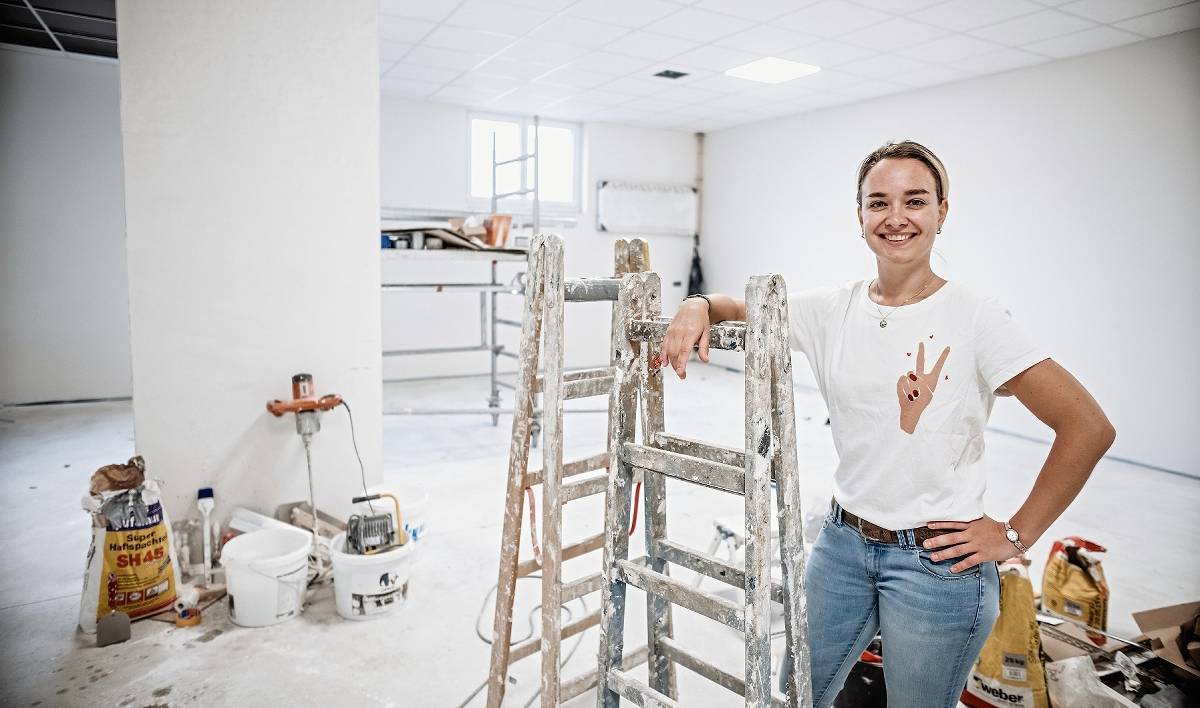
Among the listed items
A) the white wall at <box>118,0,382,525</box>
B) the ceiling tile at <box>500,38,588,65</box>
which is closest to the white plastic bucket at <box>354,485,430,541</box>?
the white wall at <box>118,0,382,525</box>

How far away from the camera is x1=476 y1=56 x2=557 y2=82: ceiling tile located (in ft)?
18.0

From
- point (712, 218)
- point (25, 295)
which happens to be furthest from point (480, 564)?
point (712, 218)

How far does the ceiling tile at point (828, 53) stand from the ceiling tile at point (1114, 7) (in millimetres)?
1255

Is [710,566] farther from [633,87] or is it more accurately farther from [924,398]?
[633,87]

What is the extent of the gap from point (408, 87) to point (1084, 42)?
5212mm

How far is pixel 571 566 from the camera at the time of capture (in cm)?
297

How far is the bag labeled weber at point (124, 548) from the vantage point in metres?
2.39

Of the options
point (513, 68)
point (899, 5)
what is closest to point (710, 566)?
point (899, 5)

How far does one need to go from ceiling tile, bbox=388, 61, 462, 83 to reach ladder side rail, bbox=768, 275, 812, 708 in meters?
5.28

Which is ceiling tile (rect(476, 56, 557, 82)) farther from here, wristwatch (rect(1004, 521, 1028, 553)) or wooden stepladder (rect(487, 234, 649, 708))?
wristwatch (rect(1004, 521, 1028, 553))

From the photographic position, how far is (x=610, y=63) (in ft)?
18.0

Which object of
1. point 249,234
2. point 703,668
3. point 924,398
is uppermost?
point 249,234

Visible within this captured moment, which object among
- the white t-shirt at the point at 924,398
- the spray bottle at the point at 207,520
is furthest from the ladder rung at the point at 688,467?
the spray bottle at the point at 207,520

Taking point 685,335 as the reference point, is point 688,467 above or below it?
below
